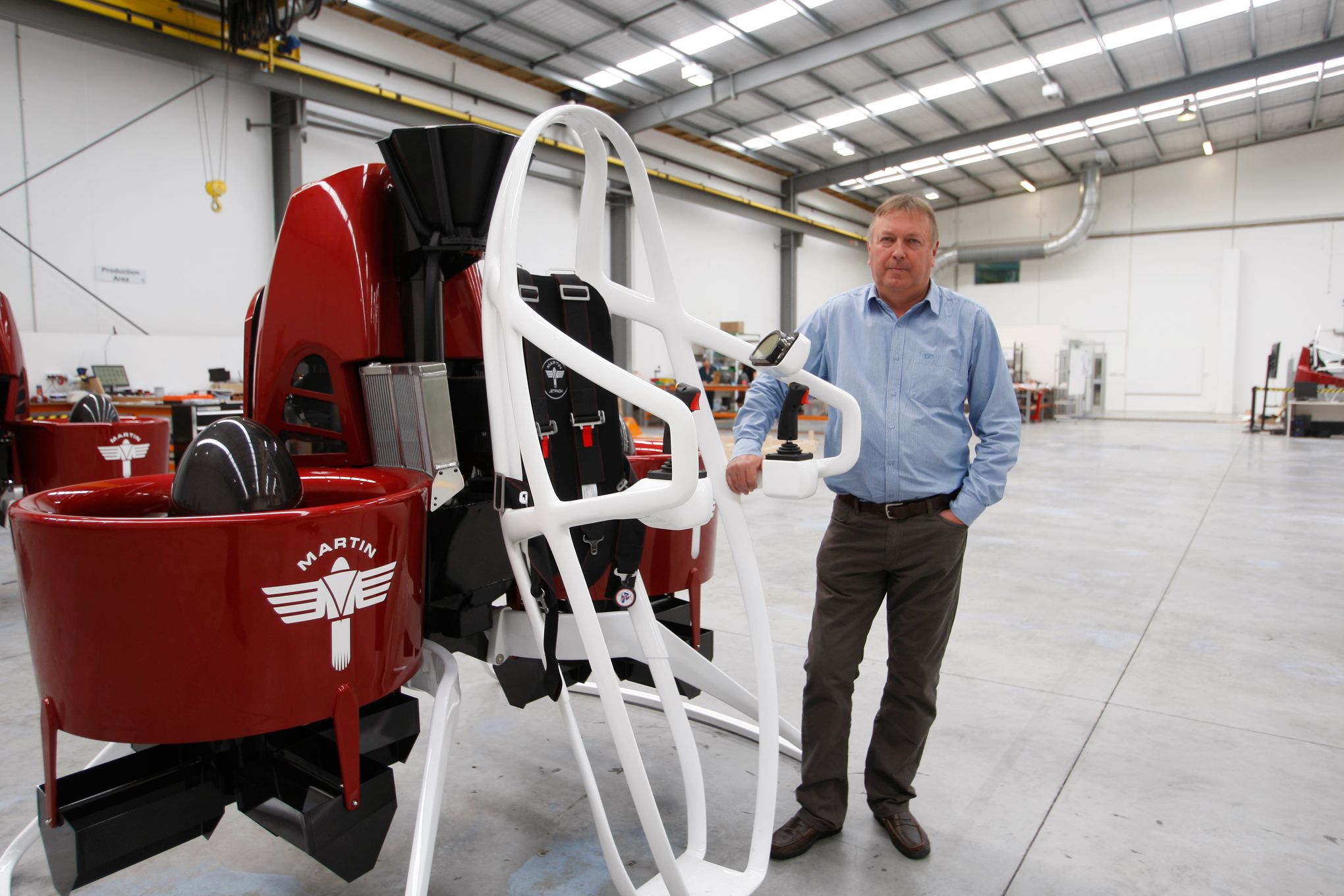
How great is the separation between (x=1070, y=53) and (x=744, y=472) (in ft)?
44.0

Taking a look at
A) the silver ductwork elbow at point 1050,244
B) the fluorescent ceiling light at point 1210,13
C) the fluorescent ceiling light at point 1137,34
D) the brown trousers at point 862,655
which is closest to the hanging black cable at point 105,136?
the brown trousers at point 862,655

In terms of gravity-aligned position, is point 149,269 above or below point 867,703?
above

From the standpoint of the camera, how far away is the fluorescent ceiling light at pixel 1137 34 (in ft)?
37.2

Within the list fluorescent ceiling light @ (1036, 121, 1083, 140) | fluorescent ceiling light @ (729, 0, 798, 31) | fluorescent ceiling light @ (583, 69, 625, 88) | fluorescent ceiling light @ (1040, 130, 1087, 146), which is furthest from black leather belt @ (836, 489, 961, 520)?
fluorescent ceiling light @ (1040, 130, 1087, 146)

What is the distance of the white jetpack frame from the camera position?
4.57 feet

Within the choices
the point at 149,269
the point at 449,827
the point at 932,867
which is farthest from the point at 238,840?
the point at 149,269

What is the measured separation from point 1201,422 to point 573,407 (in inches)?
781

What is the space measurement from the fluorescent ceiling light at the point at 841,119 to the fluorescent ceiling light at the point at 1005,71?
6.86 feet

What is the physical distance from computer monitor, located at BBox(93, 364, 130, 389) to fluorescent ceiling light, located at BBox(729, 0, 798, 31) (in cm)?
803

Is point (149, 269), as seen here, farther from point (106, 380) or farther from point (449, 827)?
point (449, 827)

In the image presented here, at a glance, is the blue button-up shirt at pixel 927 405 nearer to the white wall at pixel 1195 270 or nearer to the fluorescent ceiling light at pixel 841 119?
the fluorescent ceiling light at pixel 841 119

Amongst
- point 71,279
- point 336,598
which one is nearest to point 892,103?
point 71,279

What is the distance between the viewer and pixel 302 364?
177 centimetres

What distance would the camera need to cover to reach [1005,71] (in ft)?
42.3
